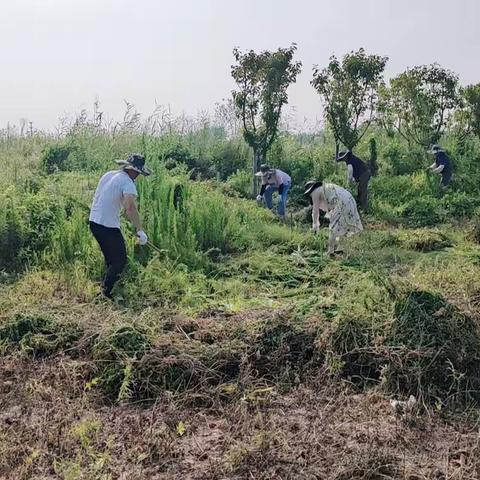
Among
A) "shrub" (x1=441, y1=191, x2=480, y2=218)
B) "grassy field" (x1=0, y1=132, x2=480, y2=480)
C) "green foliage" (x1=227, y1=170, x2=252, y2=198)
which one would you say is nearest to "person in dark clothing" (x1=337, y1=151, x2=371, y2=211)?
"shrub" (x1=441, y1=191, x2=480, y2=218)

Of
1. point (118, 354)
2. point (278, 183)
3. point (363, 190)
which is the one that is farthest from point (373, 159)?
point (118, 354)

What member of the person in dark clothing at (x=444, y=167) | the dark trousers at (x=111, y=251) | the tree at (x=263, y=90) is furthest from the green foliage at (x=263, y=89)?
the dark trousers at (x=111, y=251)

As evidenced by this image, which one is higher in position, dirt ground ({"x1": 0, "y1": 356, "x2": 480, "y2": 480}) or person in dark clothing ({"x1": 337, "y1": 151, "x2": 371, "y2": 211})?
person in dark clothing ({"x1": 337, "y1": 151, "x2": 371, "y2": 211})

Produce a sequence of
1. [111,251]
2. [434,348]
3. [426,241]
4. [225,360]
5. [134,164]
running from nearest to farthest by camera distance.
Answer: [434,348] → [225,360] → [111,251] → [134,164] → [426,241]

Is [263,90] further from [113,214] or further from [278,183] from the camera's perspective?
[113,214]

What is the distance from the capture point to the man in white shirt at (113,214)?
6.24 m

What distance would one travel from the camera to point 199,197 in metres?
9.05

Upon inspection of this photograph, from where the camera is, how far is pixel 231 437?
3.77 meters

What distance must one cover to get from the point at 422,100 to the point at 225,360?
12.2 m

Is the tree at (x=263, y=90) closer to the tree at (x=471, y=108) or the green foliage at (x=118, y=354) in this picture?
the tree at (x=471, y=108)

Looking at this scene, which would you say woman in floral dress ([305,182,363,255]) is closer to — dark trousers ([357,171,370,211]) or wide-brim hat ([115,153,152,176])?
wide-brim hat ([115,153,152,176])

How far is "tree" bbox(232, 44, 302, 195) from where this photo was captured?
484 inches

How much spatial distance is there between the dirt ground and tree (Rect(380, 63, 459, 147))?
1184cm

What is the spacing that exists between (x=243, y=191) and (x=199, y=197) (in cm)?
447
